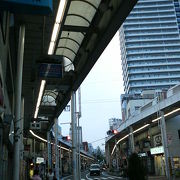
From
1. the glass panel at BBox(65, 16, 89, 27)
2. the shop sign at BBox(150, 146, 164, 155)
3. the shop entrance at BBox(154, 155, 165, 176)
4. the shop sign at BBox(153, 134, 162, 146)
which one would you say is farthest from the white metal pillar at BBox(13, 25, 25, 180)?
the shop entrance at BBox(154, 155, 165, 176)

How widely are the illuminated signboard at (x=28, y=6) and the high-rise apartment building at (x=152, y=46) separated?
409ft

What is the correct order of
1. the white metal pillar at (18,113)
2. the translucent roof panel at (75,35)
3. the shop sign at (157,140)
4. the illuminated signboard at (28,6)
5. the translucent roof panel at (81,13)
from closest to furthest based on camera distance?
the illuminated signboard at (28,6) → the white metal pillar at (18,113) → the translucent roof panel at (81,13) → the translucent roof panel at (75,35) → the shop sign at (157,140)

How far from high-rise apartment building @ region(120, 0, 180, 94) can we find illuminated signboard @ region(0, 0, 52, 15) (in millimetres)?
124658

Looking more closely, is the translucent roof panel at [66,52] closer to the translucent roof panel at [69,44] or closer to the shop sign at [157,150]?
the translucent roof panel at [69,44]

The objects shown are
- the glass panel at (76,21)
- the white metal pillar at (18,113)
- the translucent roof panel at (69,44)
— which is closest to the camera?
the white metal pillar at (18,113)

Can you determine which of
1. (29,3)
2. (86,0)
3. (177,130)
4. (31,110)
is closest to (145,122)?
(177,130)

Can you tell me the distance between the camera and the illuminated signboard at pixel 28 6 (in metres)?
6.70

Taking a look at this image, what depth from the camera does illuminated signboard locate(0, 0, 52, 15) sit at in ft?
22.0

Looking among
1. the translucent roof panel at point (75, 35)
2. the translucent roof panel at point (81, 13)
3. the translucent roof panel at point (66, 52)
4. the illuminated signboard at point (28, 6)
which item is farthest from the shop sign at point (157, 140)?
the illuminated signboard at point (28, 6)

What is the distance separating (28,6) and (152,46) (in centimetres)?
13809

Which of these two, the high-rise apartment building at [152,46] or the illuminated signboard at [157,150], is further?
the high-rise apartment building at [152,46]

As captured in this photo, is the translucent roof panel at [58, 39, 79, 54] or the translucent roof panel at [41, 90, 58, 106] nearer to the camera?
the translucent roof panel at [58, 39, 79, 54]

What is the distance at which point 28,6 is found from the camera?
6.86 metres

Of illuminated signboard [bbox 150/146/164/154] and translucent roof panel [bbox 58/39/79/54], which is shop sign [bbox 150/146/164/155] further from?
translucent roof panel [bbox 58/39/79/54]
